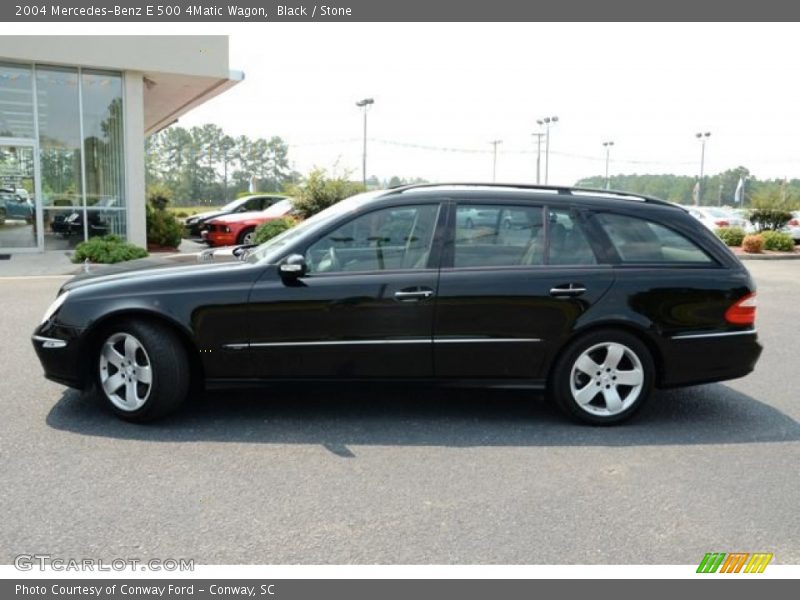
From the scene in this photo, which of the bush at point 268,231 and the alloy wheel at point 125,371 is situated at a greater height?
the bush at point 268,231

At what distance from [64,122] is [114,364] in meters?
13.2

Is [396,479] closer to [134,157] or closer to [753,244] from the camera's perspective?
[134,157]

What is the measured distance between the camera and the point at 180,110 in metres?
24.4

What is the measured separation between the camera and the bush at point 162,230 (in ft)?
58.1

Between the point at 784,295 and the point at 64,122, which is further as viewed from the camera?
the point at 64,122

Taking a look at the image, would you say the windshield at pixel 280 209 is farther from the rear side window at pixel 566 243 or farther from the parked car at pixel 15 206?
the rear side window at pixel 566 243

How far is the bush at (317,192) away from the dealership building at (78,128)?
315 cm

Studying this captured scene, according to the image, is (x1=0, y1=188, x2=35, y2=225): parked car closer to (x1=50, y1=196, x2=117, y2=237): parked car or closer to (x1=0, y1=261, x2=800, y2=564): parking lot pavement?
(x1=50, y1=196, x2=117, y2=237): parked car

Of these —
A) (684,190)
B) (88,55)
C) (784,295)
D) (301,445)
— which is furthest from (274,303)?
(684,190)

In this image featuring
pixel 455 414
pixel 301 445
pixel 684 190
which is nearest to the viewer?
pixel 301 445

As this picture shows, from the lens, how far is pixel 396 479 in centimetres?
395

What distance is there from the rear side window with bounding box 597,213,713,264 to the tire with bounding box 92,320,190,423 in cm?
309

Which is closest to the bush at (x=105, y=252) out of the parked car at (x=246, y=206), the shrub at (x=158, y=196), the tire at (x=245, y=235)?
the tire at (x=245, y=235)
